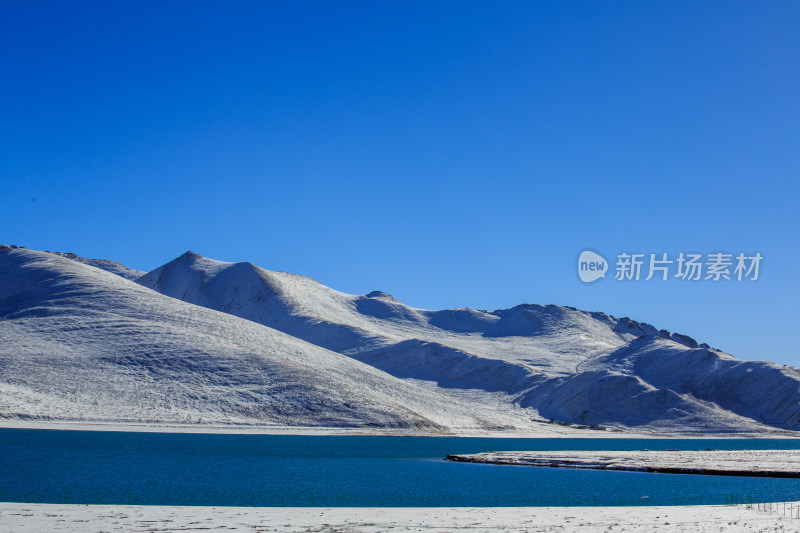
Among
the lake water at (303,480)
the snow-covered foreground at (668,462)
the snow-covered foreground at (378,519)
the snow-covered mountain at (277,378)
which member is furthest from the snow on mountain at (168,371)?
the snow-covered foreground at (378,519)

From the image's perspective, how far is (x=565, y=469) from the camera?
58562mm

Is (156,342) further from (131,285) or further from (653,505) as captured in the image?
(653,505)

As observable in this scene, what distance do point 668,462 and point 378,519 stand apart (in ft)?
134

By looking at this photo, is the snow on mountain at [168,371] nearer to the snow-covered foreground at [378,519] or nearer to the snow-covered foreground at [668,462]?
the snow-covered foreground at [668,462]

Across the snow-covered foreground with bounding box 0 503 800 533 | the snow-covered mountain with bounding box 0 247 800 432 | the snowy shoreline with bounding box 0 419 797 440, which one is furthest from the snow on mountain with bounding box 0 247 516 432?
the snow-covered foreground with bounding box 0 503 800 533

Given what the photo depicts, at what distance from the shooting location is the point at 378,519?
29.5 m

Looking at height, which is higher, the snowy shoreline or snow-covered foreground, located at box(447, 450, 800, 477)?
snow-covered foreground, located at box(447, 450, 800, 477)

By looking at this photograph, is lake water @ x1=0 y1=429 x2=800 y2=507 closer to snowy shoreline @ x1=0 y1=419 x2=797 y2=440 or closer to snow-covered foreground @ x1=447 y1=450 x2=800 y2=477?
snow-covered foreground @ x1=447 y1=450 x2=800 y2=477

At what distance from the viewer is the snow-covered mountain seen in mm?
104812

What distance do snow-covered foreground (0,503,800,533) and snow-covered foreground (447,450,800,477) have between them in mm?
24179

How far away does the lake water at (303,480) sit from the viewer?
37.5m

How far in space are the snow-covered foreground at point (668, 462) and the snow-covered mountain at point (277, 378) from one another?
142ft

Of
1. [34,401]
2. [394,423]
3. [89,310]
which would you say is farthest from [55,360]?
[394,423]

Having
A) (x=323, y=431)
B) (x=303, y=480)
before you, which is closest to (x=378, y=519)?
(x=303, y=480)
